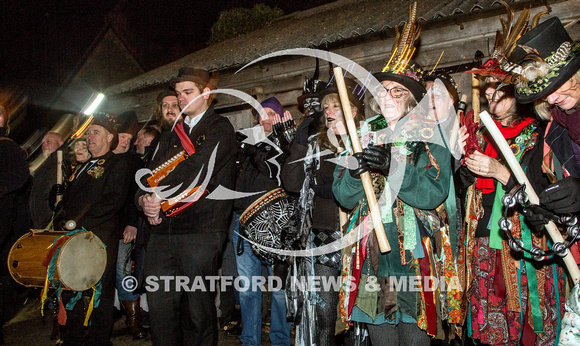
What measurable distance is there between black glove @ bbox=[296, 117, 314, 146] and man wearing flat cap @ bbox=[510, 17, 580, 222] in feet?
5.20

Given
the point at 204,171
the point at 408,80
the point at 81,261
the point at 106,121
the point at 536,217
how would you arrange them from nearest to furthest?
the point at 536,217 → the point at 408,80 → the point at 204,171 → the point at 81,261 → the point at 106,121

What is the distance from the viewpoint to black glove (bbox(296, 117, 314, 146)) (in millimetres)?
3287

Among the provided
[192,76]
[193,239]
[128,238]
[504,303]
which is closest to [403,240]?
[504,303]

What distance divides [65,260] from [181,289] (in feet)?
4.25

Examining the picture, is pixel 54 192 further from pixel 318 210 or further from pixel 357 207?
pixel 357 207

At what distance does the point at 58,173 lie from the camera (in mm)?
4656

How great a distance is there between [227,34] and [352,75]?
38.4 feet

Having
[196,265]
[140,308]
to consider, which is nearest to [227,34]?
[140,308]

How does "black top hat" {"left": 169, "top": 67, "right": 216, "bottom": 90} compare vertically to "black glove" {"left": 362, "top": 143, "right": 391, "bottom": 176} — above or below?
above

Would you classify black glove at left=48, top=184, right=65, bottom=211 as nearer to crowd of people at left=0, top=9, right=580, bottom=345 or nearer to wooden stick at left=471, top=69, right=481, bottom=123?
crowd of people at left=0, top=9, right=580, bottom=345

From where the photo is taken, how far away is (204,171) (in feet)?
11.1

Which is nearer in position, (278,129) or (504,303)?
(504,303)

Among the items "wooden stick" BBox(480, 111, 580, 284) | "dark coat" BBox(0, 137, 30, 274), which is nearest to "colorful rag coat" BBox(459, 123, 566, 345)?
"wooden stick" BBox(480, 111, 580, 284)

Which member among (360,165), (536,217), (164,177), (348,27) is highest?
(348,27)
